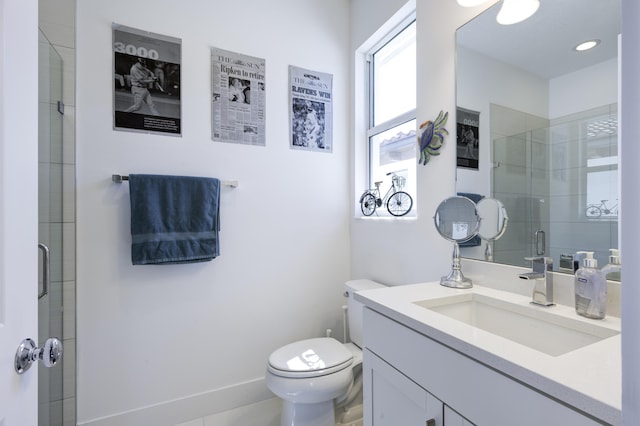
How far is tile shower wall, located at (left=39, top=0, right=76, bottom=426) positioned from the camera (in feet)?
4.59

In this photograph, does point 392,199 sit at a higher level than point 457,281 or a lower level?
higher

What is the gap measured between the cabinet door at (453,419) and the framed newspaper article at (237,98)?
1.59 metres

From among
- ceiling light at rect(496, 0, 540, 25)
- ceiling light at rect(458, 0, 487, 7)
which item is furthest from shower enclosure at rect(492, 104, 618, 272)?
ceiling light at rect(458, 0, 487, 7)

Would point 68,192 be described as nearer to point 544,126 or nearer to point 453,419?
point 453,419

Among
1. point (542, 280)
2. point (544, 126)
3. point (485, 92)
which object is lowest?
point (542, 280)

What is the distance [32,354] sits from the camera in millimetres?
643

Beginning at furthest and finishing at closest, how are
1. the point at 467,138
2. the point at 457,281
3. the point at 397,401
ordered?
the point at 467,138 < the point at 457,281 < the point at 397,401

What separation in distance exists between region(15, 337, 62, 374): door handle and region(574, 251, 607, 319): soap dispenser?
1312mm

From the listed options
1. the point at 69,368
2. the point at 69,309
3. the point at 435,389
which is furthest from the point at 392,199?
the point at 69,368

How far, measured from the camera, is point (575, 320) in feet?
2.63

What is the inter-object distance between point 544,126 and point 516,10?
469 millimetres

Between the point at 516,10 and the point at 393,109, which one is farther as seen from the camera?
the point at 393,109

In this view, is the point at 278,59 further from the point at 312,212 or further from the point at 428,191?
the point at 428,191

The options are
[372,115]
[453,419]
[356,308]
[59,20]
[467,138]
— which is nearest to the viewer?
[453,419]
